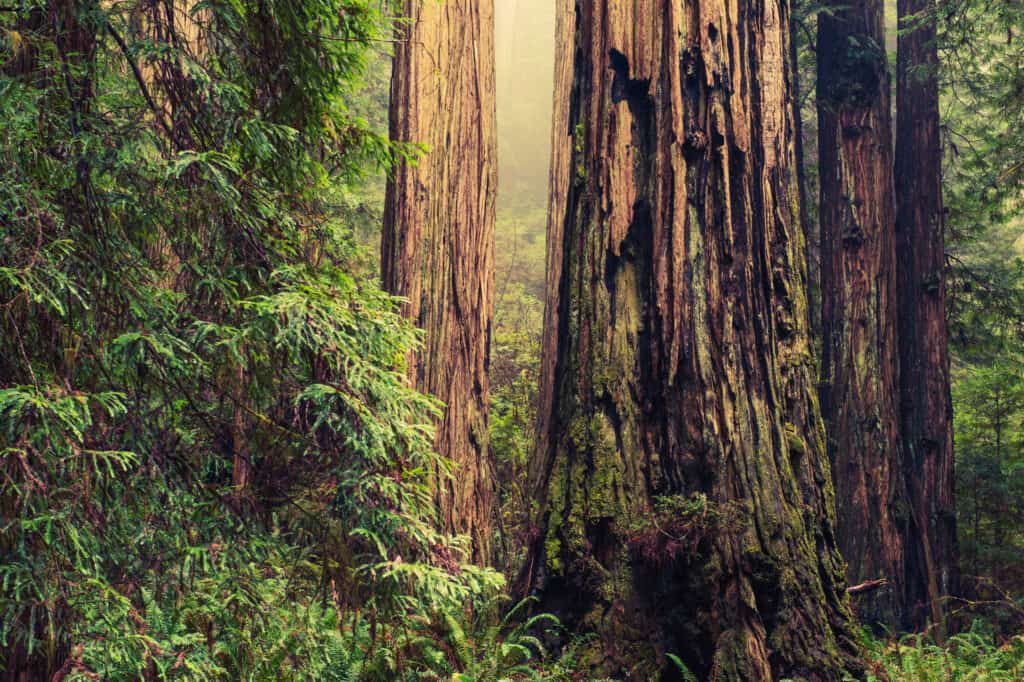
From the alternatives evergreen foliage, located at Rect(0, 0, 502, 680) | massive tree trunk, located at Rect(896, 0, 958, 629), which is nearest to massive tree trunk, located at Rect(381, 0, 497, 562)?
evergreen foliage, located at Rect(0, 0, 502, 680)

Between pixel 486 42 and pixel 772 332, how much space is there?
3.90 metres

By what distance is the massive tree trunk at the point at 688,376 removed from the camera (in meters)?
4.29

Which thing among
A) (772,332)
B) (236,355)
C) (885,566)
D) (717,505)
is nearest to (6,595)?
(236,355)

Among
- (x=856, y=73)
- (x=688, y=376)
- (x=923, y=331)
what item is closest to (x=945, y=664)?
(x=688, y=376)

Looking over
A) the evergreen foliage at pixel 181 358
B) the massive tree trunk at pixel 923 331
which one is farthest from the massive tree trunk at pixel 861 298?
the evergreen foliage at pixel 181 358

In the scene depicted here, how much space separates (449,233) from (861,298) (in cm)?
520

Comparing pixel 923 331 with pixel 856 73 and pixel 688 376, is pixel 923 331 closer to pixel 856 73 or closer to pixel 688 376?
pixel 856 73

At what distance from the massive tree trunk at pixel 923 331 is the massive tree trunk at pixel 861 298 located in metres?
0.34

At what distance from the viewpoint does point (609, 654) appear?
14.4 ft

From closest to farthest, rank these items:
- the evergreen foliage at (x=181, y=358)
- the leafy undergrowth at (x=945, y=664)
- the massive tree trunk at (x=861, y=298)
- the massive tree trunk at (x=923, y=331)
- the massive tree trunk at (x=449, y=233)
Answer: the evergreen foliage at (x=181, y=358) < the leafy undergrowth at (x=945, y=664) < the massive tree trunk at (x=449, y=233) < the massive tree trunk at (x=861, y=298) < the massive tree trunk at (x=923, y=331)

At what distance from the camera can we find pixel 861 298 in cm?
908

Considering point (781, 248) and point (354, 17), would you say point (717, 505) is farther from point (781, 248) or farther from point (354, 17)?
point (354, 17)

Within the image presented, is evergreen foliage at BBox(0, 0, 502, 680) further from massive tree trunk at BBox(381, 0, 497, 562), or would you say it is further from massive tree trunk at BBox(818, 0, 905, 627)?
massive tree trunk at BBox(818, 0, 905, 627)

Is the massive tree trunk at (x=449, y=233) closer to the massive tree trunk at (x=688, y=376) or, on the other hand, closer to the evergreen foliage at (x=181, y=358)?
the massive tree trunk at (x=688, y=376)
